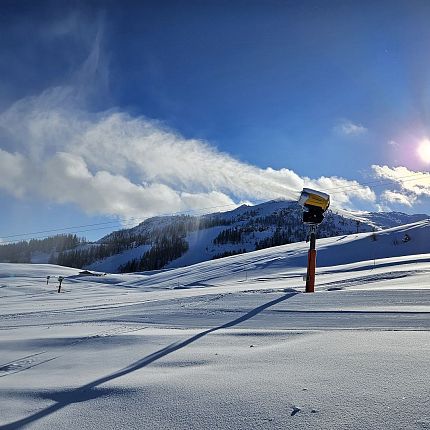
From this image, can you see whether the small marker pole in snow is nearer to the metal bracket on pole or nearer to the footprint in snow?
the metal bracket on pole

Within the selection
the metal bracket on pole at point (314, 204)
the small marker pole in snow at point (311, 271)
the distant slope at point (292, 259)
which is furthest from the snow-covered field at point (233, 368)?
the distant slope at point (292, 259)

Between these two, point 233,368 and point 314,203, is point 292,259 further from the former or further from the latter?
point 233,368

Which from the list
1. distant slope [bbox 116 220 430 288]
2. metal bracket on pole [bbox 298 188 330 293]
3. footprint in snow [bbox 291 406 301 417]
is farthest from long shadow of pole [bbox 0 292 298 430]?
distant slope [bbox 116 220 430 288]

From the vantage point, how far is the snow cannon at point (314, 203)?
7949mm

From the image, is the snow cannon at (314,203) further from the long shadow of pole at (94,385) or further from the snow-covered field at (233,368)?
the long shadow of pole at (94,385)

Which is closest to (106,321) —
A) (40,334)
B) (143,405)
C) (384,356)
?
(40,334)

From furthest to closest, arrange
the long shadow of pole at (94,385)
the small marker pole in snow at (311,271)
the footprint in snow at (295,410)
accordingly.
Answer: the small marker pole in snow at (311,271) → the long shadow of pole at (94,385) → the footprint in snow at (295,410)

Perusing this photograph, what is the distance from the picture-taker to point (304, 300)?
593 centimetres

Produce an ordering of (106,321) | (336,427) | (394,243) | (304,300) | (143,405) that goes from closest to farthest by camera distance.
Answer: (336,427) < (143,405) < (106,321) < (304,300) < (394,243)

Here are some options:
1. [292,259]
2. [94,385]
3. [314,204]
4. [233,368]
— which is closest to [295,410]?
[233,368]

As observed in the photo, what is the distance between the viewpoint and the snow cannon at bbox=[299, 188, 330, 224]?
313 inches

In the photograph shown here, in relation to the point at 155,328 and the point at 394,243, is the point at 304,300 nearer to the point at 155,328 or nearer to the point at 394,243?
the point at 155,328

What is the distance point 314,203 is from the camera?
801 cm

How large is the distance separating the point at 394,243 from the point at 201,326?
38.3 m
